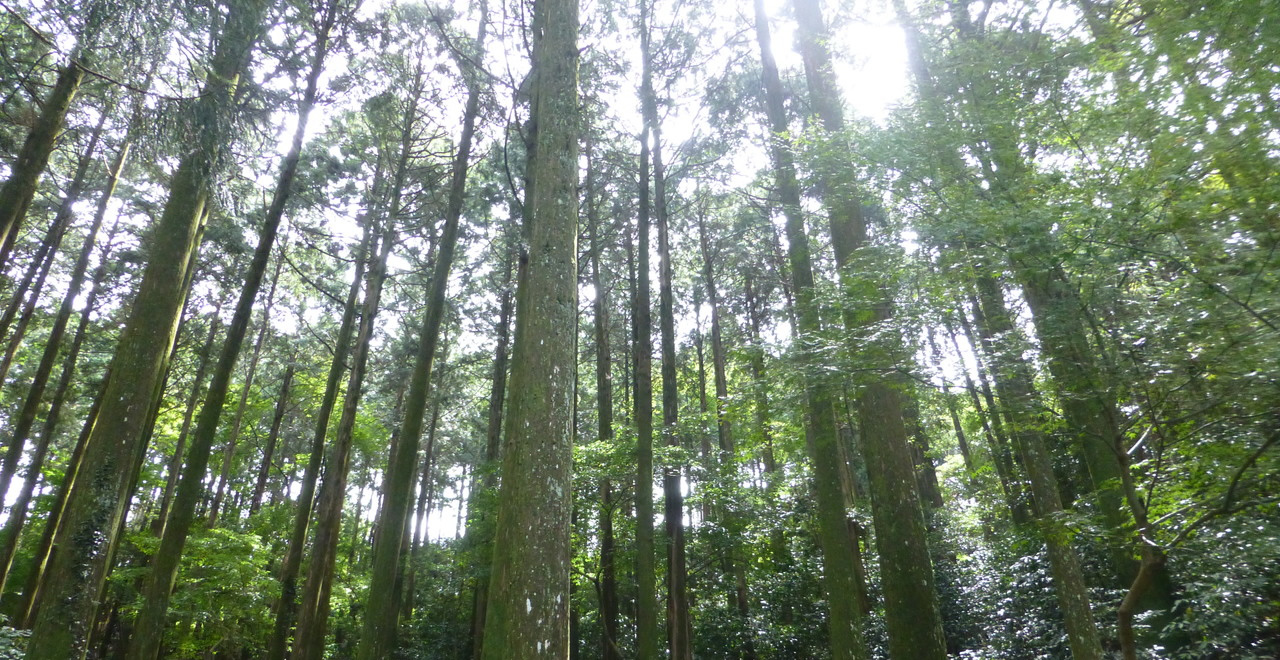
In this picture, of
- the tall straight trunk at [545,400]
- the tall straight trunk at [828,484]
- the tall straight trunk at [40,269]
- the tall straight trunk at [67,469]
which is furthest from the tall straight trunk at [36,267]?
the tall straight trunk at [828,484]

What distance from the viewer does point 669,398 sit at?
43.7ft

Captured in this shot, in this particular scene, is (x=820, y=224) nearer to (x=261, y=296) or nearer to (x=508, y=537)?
(x=508, y=537)

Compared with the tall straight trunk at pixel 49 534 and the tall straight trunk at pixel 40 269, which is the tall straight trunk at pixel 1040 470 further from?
the tall straight trunk at pixel 40 269

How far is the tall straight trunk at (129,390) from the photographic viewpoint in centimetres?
609

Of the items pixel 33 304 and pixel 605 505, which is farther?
pixel 33 304

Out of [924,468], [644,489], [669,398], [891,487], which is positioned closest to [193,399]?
[669,398]

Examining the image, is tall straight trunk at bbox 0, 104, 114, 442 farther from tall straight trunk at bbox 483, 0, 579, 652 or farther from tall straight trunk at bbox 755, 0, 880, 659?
tall straight trunk at bbox 755, 0, 880, 659

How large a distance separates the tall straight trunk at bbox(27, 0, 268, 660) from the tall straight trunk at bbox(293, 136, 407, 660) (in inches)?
142

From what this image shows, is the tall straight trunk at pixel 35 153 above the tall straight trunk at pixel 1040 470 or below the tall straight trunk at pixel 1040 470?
above

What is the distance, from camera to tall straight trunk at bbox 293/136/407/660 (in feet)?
32.4

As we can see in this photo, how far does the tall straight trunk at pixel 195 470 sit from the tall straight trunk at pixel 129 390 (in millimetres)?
569

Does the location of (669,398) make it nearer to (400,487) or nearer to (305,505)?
(400,487)

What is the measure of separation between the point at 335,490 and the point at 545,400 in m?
8.60

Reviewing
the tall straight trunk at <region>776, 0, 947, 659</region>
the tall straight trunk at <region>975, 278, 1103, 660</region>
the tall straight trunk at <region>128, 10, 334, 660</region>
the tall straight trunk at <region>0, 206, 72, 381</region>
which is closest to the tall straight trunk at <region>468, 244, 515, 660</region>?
the tall straight trunk at <region>128, 10, 334, 660</region>
